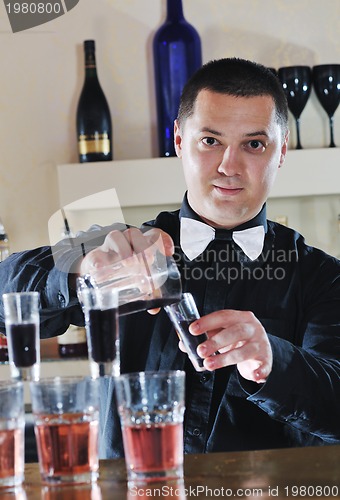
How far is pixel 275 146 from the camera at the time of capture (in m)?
1.96

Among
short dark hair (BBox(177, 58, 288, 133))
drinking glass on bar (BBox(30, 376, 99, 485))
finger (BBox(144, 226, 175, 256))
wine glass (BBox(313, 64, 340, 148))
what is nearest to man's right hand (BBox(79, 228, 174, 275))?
finger (BBox(144, 226, 175, 256))

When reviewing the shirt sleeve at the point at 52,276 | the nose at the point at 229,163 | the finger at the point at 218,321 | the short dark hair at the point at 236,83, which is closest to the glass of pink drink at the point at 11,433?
the finger at the point at 218,321

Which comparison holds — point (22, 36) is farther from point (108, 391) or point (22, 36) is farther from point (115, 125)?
point (108, 391)

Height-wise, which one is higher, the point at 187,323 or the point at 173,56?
the point at 173,56

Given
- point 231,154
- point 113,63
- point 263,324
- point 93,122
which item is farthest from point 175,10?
point 263,324

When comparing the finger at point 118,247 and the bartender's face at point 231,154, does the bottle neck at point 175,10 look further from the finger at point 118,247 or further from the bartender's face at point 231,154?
the finger at point 118,247

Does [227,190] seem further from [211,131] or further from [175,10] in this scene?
[175,10]

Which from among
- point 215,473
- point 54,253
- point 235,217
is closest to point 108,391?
point 54,253

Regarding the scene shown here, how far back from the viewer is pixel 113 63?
11.0 ft

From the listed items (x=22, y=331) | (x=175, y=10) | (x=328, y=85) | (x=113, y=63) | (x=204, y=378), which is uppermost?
(x=175, y=10)

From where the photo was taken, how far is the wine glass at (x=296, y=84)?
10.5 ft

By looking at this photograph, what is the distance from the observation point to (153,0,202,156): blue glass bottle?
327 centimetres

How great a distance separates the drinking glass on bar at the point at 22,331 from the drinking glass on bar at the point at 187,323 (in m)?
0.25

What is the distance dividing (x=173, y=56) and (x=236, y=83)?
4.51 feet
